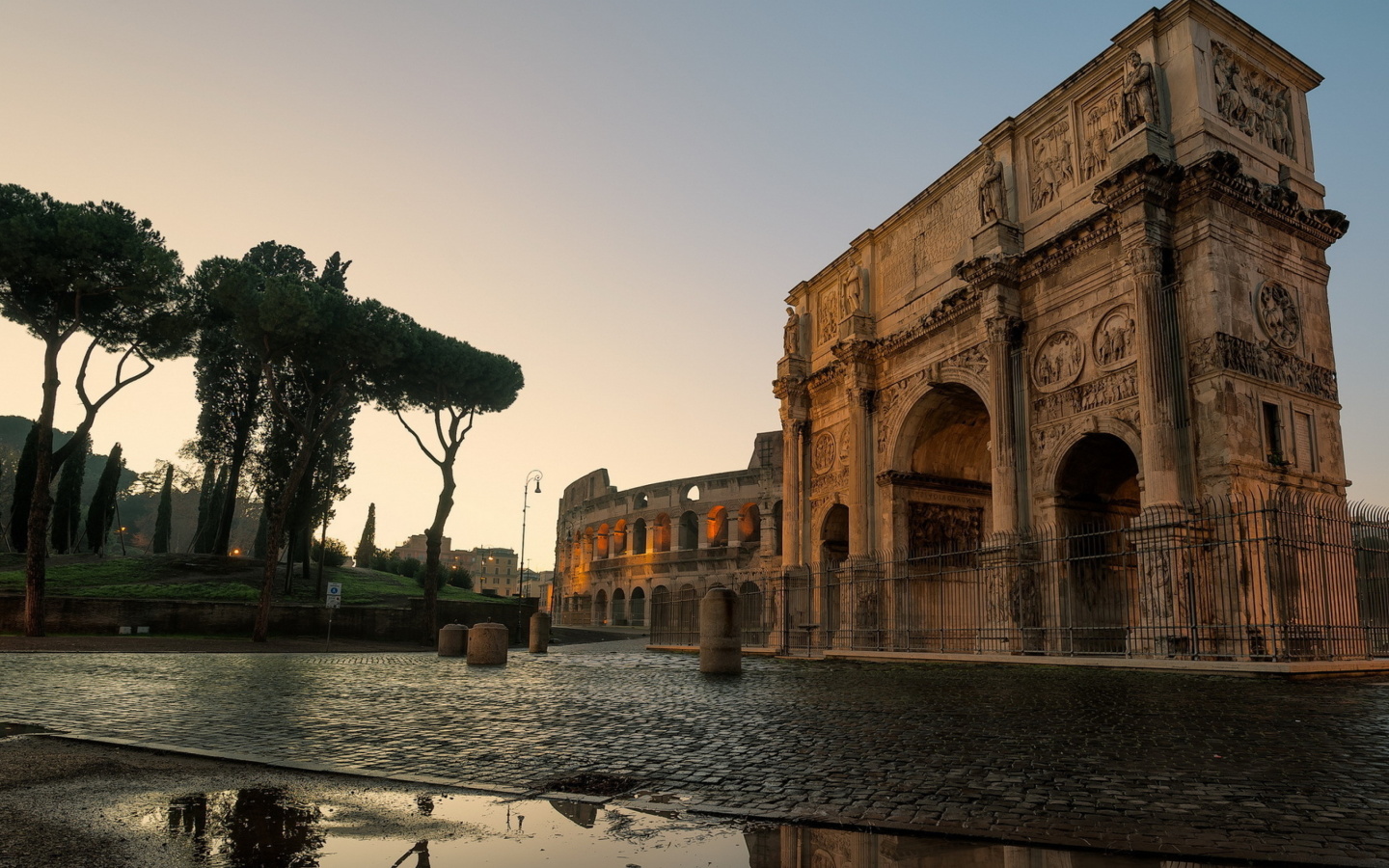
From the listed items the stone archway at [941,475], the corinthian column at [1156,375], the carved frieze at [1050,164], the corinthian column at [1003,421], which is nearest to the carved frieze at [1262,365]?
the corinthian column at [1156,375]

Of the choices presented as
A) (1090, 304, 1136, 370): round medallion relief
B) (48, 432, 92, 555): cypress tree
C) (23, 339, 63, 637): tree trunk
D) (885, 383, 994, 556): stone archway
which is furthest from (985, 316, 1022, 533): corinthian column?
(48, 432, 92, 555): cypress tree

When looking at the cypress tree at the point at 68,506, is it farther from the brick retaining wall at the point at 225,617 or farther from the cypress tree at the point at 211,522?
the brick retaining wall at the point at 225,617

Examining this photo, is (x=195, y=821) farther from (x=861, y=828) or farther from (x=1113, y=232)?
(x=1113, y=232)

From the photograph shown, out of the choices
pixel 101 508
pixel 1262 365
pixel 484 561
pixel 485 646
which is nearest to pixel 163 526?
pixel 101 508

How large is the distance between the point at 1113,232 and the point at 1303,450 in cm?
476

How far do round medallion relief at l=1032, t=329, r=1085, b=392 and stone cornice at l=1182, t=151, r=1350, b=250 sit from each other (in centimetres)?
325

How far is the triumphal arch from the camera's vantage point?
41.7 feet

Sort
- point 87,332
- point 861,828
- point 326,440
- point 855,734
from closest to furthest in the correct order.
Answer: point 861,828 → point 855,734 → point 87,332 → point 326,440

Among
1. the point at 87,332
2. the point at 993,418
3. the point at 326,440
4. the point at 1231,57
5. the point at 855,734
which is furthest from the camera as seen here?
the point at 326,440

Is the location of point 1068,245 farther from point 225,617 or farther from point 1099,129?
point 225,617

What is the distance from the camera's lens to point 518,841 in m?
3.48

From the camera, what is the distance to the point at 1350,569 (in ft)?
41.3

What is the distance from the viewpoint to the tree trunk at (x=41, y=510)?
20531 mm

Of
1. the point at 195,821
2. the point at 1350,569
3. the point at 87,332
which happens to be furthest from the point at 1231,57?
the point at 87,332
